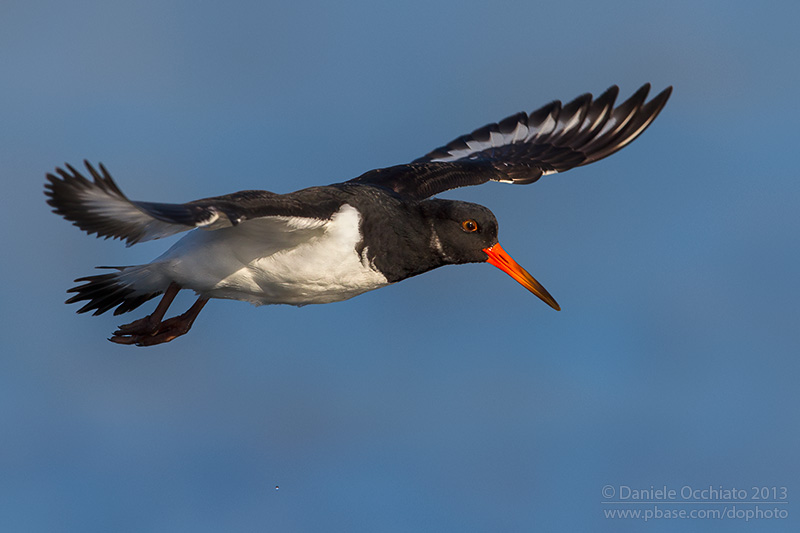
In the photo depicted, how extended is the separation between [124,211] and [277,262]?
2276mm

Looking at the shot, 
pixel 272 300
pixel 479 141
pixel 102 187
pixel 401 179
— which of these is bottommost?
pixel 272 300

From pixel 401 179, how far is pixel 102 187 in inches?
205

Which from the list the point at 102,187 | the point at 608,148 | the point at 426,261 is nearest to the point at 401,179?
the point at 426,261

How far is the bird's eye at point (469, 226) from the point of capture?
1157 cm

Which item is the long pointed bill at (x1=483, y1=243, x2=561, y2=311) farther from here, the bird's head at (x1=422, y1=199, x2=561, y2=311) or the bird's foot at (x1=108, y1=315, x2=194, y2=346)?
the bird's foot at (x1=108, y1=315, x2=194, y2=346)

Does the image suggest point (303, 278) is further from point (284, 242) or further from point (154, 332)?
point (154, 332)

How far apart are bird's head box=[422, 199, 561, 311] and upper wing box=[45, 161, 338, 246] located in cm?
243

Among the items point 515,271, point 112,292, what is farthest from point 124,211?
point 515,271

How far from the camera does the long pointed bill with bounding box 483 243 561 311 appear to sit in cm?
1202

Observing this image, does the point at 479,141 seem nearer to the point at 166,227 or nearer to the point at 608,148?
the point at 608,148

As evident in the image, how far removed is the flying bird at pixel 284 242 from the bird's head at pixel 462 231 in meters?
0.01

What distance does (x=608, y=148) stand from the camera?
15039mm

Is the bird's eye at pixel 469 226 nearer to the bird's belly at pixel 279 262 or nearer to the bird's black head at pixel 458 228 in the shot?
the bird's black head at pixel 458 228

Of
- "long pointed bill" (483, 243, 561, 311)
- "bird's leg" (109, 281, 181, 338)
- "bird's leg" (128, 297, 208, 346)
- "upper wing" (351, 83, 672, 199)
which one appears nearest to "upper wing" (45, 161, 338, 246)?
"bird's leg" (109, 281, 181, 338)
